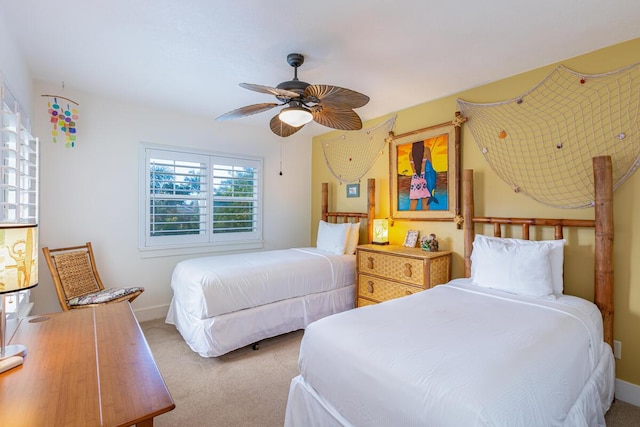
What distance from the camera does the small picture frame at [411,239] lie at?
3.40 m

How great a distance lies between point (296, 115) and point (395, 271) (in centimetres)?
177

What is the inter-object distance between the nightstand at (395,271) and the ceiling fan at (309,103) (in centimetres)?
133

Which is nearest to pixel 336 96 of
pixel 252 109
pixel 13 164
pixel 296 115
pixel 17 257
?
pixel 296 115

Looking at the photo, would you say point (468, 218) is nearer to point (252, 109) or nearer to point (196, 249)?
point (252, 109)

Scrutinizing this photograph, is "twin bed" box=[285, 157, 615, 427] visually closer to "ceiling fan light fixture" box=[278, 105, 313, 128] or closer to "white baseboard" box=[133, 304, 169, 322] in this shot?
"ceiling fan light fixture" box=[278, 105, 313, 128]

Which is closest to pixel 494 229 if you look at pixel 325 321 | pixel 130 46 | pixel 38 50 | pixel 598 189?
pixel 598 189

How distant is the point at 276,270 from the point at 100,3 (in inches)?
91.9

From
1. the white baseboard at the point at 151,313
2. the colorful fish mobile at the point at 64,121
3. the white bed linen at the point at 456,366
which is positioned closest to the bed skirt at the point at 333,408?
the white bed linen at the point at 456,366

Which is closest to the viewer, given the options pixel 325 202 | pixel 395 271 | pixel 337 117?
pixel 337 117

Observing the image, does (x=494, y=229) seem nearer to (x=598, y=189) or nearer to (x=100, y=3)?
(x=598, y=189)

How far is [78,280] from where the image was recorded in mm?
2998

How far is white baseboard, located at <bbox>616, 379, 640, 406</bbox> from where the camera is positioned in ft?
6.97

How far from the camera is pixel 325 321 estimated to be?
1738 mm

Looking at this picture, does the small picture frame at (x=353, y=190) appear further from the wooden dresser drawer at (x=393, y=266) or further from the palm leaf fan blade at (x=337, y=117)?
the palm leaf fan blade at (x=337, y=117)
